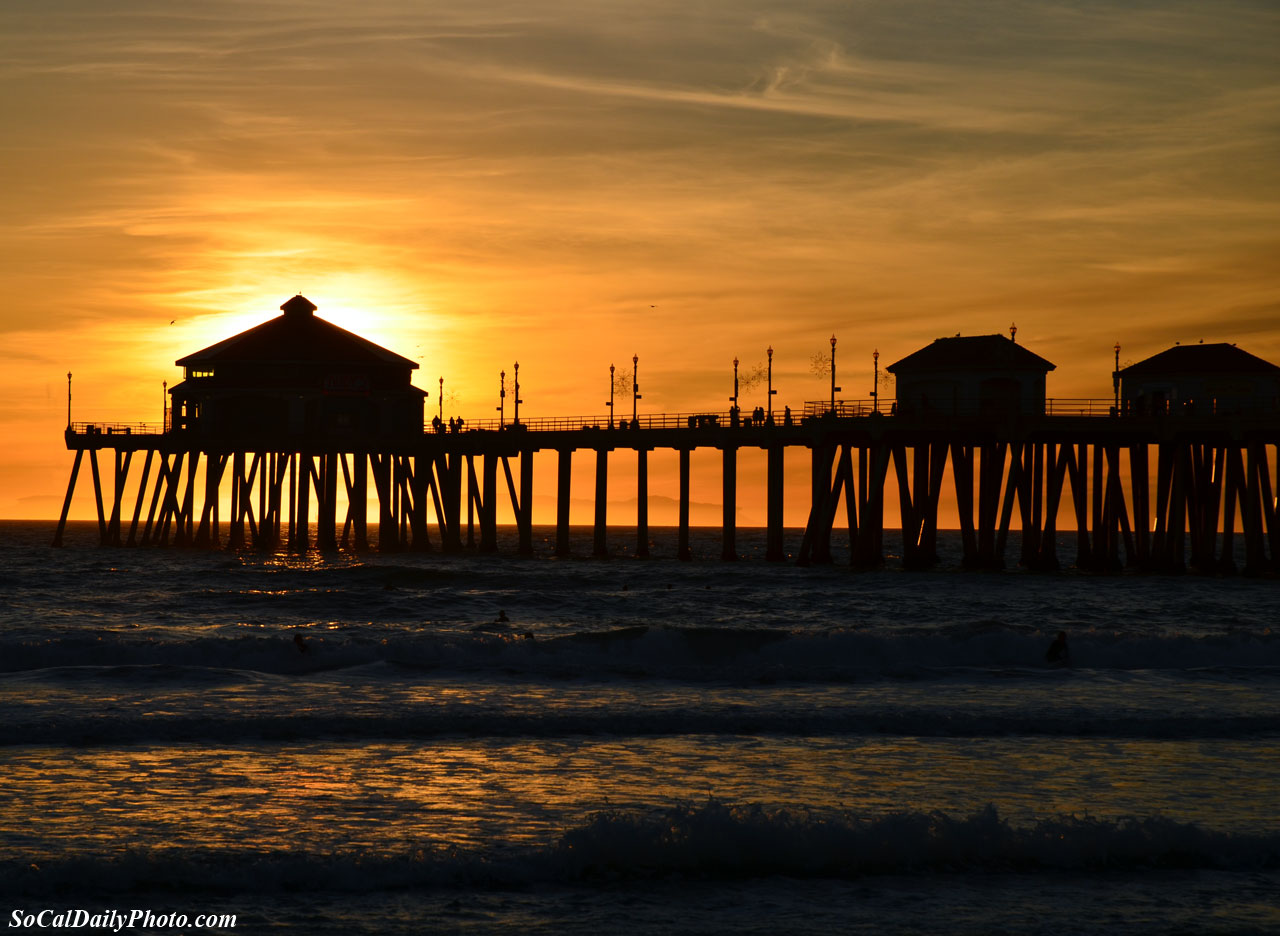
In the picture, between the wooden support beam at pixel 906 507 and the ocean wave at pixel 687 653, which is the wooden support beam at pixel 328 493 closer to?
the wooden support beam at pixel 906 507

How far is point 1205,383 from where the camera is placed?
53406 mm

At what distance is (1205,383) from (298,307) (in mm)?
48409

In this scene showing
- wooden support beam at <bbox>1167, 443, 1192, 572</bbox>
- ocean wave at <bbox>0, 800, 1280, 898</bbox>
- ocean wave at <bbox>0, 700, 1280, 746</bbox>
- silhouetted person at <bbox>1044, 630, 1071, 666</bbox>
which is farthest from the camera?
wooden support beam at <bbox>1167, 443, 1192, 572</bbox>

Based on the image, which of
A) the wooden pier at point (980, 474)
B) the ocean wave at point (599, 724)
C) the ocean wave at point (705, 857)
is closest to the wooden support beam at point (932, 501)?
the wooden pier at point (980, 474)

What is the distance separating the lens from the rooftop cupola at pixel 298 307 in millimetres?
78137

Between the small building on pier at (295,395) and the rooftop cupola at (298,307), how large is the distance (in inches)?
158

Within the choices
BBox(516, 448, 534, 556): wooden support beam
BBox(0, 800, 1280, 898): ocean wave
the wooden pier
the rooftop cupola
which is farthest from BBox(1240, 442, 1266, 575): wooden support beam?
the rooftop cupola

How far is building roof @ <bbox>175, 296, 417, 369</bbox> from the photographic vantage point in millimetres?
72750

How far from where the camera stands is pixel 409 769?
16.2m

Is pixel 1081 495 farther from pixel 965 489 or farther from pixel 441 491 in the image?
pixel 441 491

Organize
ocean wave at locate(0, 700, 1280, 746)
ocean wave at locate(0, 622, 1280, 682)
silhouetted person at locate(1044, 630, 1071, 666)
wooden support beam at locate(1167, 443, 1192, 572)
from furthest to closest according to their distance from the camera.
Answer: wooden support beam at locate(1167, 443, 1192, 572)
silhouetted person at locate(1044, 630, 1071, 666)
ocean wave at locate(0, 622, 1280, 682)
ocean wave at locate(0, 700, 1280, 746)

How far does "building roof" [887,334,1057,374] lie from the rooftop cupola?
36481 millimetres

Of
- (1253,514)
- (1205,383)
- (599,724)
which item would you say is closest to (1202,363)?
(1205,383)

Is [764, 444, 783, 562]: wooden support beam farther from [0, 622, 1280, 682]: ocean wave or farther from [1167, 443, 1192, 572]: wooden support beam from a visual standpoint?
[0, 622, 1280, 682]: ocean wave
